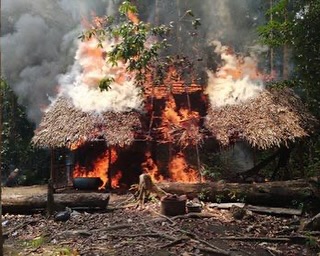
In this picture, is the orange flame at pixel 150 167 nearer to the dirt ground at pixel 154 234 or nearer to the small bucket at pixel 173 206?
the dirt ground at pixel 154 234

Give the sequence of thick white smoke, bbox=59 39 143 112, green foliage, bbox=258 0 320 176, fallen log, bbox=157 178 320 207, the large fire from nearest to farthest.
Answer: fallen log, bbox=157 178 320 207 → green foliage, bbox=258 0 320 176 → thick white smoke, bbox=59 39 143 112 → the large fire

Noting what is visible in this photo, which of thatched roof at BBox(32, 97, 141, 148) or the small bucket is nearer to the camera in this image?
the small bucket

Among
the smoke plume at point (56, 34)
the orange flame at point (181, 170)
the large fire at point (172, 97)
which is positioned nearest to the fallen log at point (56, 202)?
the large fire at point (172, 97)

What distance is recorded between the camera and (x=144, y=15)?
75.3ft

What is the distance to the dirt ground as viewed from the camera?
24.5 feet

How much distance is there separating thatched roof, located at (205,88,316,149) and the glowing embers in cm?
413

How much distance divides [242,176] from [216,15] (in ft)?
40.2

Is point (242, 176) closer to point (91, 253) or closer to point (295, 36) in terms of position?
point (295, 36)

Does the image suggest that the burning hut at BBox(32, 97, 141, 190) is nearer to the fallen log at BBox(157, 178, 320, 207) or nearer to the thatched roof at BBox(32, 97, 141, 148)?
the thatched roof at BBox(32, 97, 141, 148)

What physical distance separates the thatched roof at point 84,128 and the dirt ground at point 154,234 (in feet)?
10.0

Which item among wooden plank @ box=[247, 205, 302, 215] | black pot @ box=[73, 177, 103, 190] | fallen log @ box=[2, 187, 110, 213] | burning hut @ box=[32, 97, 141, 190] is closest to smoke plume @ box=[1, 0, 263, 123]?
burning hut @ box=[32, 97, 141, 190]

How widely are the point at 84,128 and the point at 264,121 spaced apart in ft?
21.1

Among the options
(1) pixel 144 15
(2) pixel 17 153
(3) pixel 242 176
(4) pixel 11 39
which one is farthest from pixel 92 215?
(1) pixel 144 15

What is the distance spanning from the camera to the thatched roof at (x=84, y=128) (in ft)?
42.4
